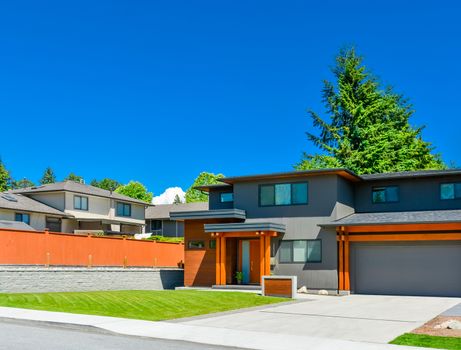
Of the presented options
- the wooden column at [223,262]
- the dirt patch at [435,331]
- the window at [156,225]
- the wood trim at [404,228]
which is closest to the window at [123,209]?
the window at [156,225]

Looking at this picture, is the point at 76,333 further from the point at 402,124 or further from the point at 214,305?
the point at 402,124

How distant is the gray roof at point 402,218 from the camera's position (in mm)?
26917

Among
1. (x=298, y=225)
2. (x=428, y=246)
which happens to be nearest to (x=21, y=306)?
(x=298, y=225)

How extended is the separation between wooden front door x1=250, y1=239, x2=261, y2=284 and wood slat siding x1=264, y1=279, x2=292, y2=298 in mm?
4328

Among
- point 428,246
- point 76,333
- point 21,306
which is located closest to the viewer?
point 76,333

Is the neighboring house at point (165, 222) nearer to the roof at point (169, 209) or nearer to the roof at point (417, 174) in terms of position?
the roof at point (169, 209)

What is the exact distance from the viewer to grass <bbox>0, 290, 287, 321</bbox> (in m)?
17.8

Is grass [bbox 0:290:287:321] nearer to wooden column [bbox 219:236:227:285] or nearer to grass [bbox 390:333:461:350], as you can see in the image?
wooden column [bbox 219:236:227:285]

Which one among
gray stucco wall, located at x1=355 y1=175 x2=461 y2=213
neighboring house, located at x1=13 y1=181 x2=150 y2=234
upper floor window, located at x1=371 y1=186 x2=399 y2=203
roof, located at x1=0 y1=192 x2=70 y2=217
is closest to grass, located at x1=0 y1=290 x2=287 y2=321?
gray stucco wall, located at x1=355 y1=175 x2=461 y2=213

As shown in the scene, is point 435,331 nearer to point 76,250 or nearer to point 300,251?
point 300,251

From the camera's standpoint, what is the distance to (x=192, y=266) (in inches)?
1313

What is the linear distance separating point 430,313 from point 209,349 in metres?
10.7

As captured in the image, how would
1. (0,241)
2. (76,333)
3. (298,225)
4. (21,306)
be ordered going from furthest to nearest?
1. (298,225)
2. (0,241)
3. (21,306)
4. (76,333)

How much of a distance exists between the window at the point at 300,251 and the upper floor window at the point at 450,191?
6.90m
